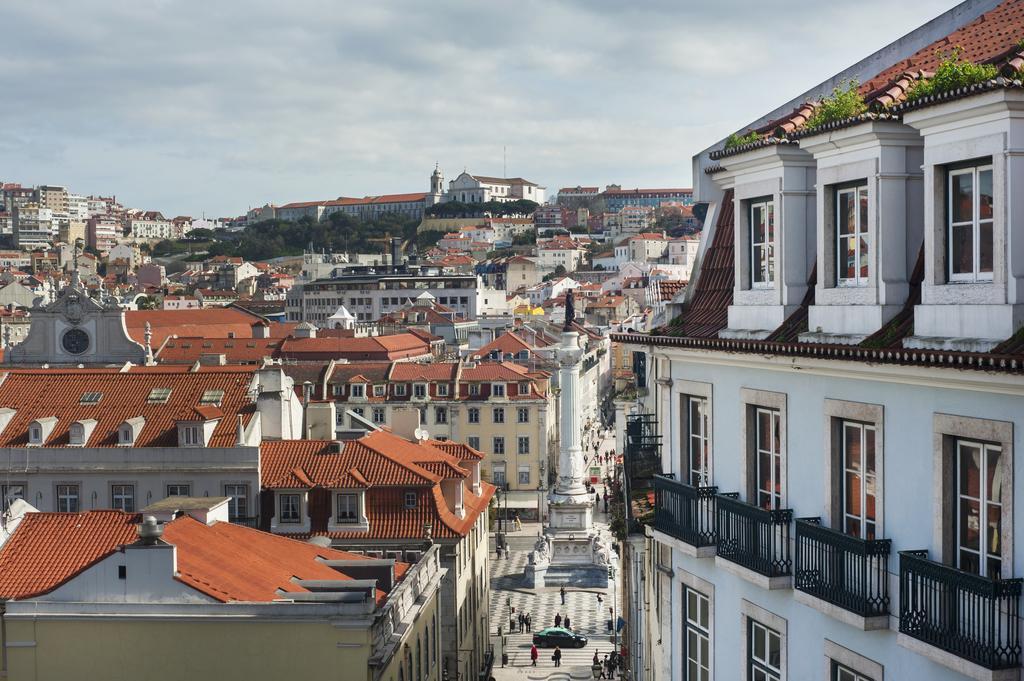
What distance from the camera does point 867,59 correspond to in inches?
517

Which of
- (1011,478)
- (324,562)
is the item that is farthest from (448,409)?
(1011,478)

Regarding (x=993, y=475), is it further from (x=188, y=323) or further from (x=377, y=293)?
(x=377, y=293)

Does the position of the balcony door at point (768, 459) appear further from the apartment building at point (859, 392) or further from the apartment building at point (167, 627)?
the apartment building at point (167, 627)

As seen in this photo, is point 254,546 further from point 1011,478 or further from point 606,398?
point 606,398

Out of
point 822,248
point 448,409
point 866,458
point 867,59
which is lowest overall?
point 448,409

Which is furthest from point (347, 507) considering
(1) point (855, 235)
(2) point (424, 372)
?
(2) point (424, 372)

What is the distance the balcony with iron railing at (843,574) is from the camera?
32.8ft

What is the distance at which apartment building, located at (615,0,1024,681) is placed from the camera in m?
8.67

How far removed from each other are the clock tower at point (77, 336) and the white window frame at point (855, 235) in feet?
163

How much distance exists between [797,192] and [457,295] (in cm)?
12040

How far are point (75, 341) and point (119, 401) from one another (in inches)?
979

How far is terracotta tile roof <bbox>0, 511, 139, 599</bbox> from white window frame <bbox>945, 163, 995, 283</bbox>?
1443cm

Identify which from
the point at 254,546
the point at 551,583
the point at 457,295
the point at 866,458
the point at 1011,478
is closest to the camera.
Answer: the point at 1011,478

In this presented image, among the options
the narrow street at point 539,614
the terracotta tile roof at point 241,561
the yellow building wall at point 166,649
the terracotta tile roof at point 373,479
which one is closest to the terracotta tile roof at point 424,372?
the narrow street at point 539,614
